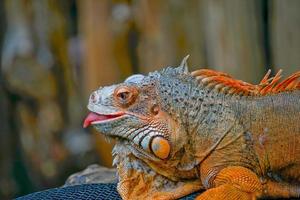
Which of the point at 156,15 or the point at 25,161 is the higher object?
the point at 156,15

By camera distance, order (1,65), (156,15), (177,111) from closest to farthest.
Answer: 1. (177,111)
2. (156,15)
3. (1,65)

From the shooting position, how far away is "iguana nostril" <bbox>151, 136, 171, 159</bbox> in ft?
9.35

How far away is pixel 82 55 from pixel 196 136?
3311 millimetres

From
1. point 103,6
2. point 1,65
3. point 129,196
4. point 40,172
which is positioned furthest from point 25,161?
point 129,196

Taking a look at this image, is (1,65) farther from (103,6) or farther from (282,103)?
(282,103)

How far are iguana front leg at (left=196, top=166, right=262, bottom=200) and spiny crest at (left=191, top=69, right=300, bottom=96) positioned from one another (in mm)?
302

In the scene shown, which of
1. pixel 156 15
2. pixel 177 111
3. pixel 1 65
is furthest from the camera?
pixel 1 65

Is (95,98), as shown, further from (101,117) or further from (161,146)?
(161,146)

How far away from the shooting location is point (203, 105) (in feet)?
9.61

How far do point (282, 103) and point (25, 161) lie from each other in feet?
12.9

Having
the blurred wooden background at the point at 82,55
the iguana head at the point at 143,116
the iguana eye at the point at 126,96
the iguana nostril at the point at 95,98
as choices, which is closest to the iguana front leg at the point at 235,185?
the iguana head at the point at 143,116

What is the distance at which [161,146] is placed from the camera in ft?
9.36

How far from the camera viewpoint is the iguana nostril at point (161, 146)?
285 cm

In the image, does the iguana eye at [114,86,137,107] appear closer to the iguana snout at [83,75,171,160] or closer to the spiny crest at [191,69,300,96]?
the iguana snout at [83,75,171,160]
